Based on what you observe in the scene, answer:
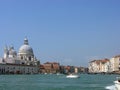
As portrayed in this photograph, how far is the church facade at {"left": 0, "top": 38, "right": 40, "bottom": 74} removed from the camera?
159m

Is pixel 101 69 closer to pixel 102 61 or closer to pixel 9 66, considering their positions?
pixel 102 61

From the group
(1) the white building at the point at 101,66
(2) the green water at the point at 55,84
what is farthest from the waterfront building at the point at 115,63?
(2) the green water at the point at 55,84

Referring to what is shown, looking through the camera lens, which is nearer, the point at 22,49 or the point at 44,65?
the point at 22,49

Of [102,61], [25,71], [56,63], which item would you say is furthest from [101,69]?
[25,71]

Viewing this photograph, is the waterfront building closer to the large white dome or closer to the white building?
the white building

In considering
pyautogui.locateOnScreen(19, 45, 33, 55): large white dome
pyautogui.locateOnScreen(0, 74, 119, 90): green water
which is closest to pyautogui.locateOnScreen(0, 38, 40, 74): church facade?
pyautogui.locateOnScreen(19, 45, 33, 55): large white dome

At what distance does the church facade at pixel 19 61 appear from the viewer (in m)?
159

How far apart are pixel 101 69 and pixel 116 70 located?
28.3 meters

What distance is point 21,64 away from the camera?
538 ft

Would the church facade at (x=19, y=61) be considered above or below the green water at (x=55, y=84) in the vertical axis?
above

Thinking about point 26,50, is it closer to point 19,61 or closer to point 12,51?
point 19,61

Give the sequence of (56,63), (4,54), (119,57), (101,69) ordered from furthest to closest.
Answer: (56,63), (101,69), (4,54), (119,57)

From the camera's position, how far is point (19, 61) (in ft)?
536

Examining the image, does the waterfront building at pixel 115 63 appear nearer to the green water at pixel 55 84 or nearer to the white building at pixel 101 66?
the white building at pixel 101 66
